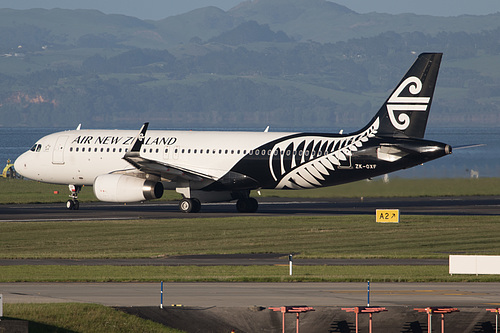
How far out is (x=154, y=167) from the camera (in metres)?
58.5

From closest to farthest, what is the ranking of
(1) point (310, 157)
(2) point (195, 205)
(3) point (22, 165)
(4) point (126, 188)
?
(1) point (310, 157)
(4) point (126, 188)
(2) point (195, 205)
(3) point (22, 165)

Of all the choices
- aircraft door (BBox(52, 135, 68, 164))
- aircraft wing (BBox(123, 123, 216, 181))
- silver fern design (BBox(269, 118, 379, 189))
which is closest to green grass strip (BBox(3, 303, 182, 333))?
aircraft wing (BBox(123, 123, 216, 181))

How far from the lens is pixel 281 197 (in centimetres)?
7938

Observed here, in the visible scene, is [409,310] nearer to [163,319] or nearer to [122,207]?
[163,319]

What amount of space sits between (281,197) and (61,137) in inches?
871

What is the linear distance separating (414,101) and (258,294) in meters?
28.3

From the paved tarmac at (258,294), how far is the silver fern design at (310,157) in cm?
2413

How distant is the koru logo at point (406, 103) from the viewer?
182ft

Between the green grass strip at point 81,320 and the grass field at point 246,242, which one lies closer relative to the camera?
the green grass strip at point 81,320

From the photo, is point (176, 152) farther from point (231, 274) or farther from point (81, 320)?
point (81, 320)

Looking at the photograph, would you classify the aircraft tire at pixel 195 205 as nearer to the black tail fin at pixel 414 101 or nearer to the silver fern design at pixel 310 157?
the silver fern design at pixel 310 157

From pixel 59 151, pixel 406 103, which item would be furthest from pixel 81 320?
pixel 59 151

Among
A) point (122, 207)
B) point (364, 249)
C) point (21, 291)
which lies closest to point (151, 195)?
point (122, 207)

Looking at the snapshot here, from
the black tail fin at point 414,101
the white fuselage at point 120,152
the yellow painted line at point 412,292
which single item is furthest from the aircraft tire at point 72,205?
the yellow painted line at point 412,292
